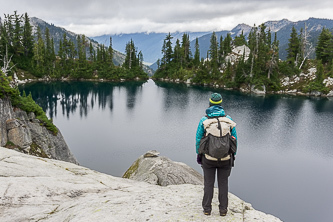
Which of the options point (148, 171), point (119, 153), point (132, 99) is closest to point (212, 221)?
point (148, 171)

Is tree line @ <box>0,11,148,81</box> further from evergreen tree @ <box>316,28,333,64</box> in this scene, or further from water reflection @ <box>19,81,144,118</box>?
evergreen tree @ <box>316,28,333,64</box>

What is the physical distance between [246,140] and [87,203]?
121ft

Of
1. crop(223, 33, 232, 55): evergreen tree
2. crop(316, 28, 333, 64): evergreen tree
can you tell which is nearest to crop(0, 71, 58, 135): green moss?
crop(316, 28, 333, 64): evergreen tree

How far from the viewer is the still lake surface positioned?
27.0 m

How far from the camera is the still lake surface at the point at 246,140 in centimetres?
2695

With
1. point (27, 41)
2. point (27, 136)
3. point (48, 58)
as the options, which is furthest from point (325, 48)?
point (27, 41)

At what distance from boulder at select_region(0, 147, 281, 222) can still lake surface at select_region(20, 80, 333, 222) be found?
1841 centimetres

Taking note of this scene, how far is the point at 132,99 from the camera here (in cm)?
7881

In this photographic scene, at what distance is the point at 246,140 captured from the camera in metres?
41.9

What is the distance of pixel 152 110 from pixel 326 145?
3801cm

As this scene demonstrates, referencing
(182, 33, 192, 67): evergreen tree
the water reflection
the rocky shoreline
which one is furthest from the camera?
(182, 33, 192, 67): evergreen tree

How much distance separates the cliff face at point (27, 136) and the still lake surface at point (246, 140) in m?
5.69

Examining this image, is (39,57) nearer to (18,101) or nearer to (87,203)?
(18,101)

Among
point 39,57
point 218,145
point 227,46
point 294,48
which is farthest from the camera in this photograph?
point 227,46
